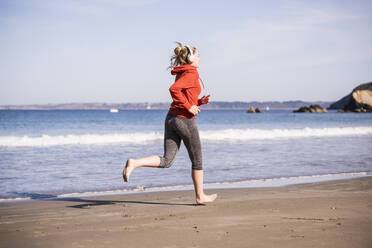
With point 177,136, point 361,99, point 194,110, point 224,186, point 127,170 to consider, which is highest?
point 194,110

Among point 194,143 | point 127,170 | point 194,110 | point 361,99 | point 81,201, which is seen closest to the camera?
point 127,170

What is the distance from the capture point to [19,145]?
16844 millimetres

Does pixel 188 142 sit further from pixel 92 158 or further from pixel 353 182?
pixel 92 158

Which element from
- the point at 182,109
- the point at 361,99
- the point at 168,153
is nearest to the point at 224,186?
the point at 168,153

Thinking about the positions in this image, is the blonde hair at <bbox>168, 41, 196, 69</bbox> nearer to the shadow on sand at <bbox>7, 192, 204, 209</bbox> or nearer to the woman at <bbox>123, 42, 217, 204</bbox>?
the woman at <bbox>123, 42, 217, 204</bbox>

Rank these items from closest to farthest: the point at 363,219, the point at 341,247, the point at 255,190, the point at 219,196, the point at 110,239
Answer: the point at 341,247
the point at 110,239
the point at 363,219
the point at 219,196
the point at 255,190

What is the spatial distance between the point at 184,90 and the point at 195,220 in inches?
60.8

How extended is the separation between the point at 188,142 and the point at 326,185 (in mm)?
3084

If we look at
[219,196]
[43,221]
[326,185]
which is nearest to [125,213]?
[43,221]

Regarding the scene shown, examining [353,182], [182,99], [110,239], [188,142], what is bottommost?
[353,182]

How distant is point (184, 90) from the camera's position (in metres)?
4.99

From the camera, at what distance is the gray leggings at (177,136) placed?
16.5 feet

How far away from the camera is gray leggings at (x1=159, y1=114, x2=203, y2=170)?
5035mm

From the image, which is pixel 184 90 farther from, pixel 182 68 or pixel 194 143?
pixel 194 143
